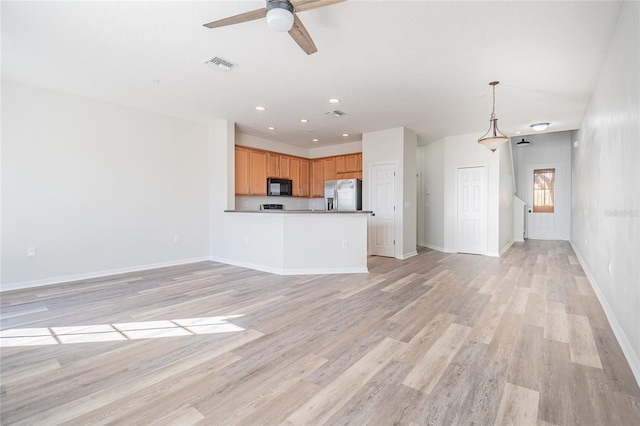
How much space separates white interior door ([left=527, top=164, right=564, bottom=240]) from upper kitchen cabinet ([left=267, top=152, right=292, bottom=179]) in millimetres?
7805

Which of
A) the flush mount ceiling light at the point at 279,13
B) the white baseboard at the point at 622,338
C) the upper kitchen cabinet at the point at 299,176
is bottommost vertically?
the white baseboard at the point at 622,338

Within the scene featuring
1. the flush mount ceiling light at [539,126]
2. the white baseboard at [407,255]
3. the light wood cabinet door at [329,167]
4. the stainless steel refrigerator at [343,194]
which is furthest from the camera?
the light wood cabinet door at [329,167]

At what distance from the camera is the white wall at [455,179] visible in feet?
20.8

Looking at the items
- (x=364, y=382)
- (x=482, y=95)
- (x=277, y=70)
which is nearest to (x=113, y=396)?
(x=364, y=382)

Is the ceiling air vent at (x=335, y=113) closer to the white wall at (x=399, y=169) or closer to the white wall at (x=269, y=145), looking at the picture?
the white wall at (x=399, y=169)

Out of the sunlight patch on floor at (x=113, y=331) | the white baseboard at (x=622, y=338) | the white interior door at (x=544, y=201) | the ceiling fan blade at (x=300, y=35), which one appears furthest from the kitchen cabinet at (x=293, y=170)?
the white interior door at (x=544, y=201)

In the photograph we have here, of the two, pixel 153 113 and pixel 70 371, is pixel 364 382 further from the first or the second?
pixel 153 113

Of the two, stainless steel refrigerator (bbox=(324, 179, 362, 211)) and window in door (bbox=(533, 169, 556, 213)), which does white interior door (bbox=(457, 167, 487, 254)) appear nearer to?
stainless steel refrigerator (bbox=(324, 179, 362, 211))

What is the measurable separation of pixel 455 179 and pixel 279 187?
13.8ft

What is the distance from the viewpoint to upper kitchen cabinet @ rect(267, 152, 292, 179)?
6879 millimetres

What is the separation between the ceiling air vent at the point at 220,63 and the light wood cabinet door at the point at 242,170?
2.95 metres

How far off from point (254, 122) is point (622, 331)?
18.7 ft

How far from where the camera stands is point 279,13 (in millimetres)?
2020

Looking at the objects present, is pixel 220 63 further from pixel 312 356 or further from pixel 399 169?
pixel 399 169
